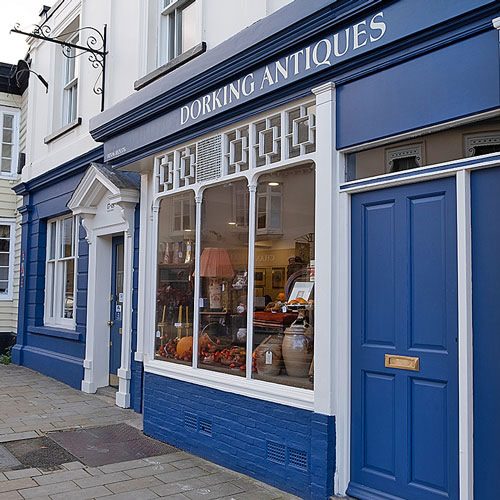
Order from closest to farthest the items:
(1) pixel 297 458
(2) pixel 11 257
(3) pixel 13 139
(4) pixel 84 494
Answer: (1) pixel 297 458 < (4) pixel 84 494 < (2) pixel 11 257 < (3) pixel 13 139

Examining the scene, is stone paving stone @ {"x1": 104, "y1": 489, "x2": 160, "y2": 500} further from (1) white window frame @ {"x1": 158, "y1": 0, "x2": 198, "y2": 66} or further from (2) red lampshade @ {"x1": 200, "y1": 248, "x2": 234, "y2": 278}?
(1) white window frame @ {"x1": 158, "y1": 0, "x2": 198, "y2": 66}

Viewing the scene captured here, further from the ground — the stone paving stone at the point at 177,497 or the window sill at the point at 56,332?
the window sill at the point at 56,332

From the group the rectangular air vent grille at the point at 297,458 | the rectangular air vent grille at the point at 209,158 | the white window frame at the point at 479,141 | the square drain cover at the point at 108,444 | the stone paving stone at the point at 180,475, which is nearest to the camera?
the white window frame at the point at 479,141

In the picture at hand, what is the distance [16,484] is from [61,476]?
0.39 meters

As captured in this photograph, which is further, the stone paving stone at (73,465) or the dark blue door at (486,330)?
the stone paving stone at (73,465)

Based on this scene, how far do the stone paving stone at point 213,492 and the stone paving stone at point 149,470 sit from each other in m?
0.65

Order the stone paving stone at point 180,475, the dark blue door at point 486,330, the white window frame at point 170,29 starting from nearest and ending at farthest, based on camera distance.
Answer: the dark blue door at point 486,330
the stone paving stone at point 180,475
the white window frame at point 170,29

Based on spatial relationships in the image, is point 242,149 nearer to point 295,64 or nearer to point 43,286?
point 295,64

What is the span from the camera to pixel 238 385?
5566 millimetres

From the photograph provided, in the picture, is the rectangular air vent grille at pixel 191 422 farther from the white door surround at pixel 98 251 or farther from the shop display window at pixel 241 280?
the white door surround at pixel 98 251

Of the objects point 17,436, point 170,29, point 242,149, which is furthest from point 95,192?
point 242,149

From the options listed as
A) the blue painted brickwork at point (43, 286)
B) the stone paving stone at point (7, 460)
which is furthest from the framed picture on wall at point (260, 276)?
the blue painted brickwork at point (43, 286)

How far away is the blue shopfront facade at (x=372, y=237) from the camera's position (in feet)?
12.6

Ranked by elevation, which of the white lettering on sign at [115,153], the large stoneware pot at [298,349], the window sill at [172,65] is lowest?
the large stoneware pot at [298,349]
